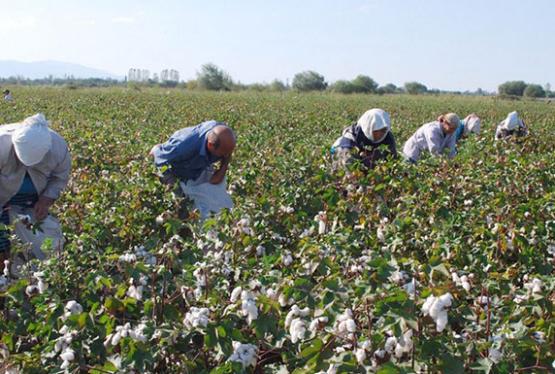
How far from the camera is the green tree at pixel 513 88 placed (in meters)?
61.5

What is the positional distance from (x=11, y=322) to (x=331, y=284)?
42.3 inches

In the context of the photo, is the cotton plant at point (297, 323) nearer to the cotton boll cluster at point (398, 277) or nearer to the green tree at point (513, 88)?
the cotton boll cluster at point (398, 277)

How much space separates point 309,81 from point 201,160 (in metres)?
54.7

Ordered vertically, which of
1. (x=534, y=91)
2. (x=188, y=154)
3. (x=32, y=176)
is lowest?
(x=32, y=176)

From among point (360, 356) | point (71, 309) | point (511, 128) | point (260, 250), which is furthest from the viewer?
point (511, 128)

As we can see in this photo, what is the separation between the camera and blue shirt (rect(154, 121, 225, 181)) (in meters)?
3.91

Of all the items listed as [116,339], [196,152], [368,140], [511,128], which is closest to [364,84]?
[511,128]

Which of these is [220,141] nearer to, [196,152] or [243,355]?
[196,152]

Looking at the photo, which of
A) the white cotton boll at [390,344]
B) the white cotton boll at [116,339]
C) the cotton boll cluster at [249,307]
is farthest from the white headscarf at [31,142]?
the white cotton boll at [390,344]

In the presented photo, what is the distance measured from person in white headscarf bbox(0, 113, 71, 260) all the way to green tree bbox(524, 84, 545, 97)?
57.9 m

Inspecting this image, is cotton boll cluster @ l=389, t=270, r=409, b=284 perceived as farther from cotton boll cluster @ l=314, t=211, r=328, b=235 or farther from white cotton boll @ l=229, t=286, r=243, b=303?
cotton boll cluster @ l=314, t=211, r=328, b=235

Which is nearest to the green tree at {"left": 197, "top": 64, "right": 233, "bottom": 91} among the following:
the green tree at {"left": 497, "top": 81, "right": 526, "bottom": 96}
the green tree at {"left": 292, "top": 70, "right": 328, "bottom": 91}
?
the green tree at {"left": 292, "top": 70, "right": 328, "bottom": 91}

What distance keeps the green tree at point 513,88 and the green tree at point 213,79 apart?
25603 millimetres

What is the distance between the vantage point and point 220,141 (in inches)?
149
